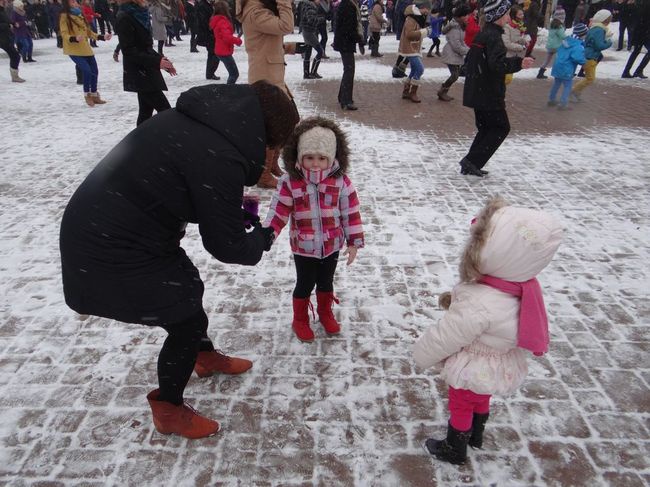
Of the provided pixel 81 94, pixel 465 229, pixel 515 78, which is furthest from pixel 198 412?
pixel 515 78

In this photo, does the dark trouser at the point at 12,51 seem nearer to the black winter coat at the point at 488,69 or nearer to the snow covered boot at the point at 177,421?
the black winter coat at the point at 488,69

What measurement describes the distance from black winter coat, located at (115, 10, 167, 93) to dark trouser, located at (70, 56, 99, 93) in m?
3.55

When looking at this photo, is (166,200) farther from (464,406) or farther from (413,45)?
(413,45)

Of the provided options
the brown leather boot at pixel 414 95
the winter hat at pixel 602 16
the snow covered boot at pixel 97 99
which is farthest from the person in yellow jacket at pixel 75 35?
the winter hat at pixel 602 16

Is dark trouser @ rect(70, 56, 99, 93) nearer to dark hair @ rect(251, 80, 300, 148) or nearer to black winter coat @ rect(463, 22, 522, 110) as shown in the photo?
black winter coat @ rect(463, 22, 522, 110)

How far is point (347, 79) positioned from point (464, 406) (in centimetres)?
778

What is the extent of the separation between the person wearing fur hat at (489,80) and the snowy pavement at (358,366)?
47cm

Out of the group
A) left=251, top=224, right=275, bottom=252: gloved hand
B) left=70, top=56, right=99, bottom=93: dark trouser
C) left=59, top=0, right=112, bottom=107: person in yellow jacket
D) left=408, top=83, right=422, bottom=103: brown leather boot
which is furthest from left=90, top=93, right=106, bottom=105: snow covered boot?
left=251, top=224, right=275, bottom=252: gloved hand

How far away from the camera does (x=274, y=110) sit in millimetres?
1965

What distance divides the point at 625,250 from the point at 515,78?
386 inches

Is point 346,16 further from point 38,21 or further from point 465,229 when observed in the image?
point 38,21

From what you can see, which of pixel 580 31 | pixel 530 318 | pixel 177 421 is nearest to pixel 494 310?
pixel 530 318

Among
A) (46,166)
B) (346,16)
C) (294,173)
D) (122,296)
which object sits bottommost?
(46,166)

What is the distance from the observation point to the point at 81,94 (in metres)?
10.6
